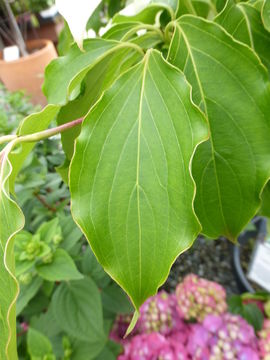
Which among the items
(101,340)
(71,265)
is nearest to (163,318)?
(101,340)

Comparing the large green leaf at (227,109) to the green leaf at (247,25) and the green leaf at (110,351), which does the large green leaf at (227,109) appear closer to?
the green leaf at (247,25)

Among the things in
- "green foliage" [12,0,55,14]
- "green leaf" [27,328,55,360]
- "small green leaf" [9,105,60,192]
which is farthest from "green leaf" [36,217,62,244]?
"green foliage" [12,0,55,14]

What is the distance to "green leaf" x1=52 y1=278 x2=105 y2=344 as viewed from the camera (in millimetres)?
653

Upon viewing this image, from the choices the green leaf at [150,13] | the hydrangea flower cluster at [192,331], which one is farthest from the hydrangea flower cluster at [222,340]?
the green leaf at [150,13]

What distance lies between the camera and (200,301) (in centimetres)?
80

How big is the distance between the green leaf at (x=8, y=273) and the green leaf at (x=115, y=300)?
47cm

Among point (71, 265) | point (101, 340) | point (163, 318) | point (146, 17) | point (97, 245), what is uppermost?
point (146, 17)

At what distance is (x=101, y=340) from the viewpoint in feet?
2.18

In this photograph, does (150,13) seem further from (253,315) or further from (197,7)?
(253,315)

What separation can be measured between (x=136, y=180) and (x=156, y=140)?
0.13 ft

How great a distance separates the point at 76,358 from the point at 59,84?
1.70 feet

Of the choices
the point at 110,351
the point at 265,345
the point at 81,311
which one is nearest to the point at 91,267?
the point at 81,311

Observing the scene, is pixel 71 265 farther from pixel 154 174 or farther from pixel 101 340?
pixel 154 174

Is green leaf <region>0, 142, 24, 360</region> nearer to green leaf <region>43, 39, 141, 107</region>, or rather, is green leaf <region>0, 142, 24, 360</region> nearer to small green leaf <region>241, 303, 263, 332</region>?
green leaf <region>43, 39, 141, 107</region>
